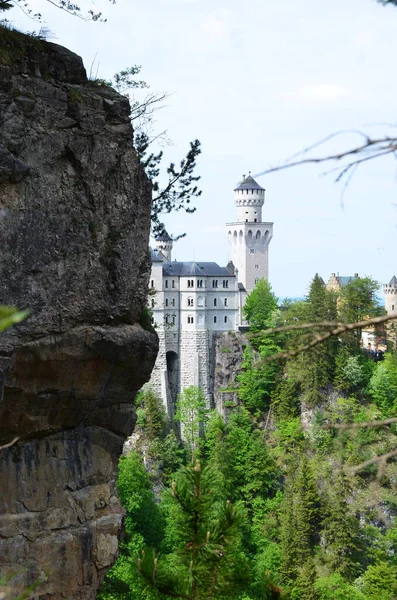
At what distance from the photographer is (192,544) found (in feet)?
24.7

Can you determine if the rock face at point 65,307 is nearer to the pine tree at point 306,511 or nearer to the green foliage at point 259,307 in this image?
the pine tree at point 306,511

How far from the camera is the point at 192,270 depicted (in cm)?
6494

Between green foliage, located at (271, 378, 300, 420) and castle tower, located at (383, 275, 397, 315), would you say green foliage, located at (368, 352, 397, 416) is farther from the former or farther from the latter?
castle tower, located at (383, 275, 397, 315)

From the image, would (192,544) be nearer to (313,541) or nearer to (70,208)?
(70,208)

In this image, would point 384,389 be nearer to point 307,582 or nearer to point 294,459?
point 294,459

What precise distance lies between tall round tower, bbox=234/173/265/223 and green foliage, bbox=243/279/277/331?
8565 millimetres

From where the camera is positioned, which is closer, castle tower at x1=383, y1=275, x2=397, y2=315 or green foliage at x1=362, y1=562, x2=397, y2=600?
green foliage at x1=362, y1=562, x2=397, y2=600

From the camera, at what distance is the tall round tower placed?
7431 cm

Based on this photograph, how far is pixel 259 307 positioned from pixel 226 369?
5168 millimetres

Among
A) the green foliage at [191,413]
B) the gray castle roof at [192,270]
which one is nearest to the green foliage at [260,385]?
the green foliage at [191,413]

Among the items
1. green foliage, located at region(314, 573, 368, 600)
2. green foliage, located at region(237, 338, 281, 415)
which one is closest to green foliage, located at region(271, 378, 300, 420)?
green foliage, located at region(237, 338, 281, 415)

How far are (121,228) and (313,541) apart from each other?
3833 cm

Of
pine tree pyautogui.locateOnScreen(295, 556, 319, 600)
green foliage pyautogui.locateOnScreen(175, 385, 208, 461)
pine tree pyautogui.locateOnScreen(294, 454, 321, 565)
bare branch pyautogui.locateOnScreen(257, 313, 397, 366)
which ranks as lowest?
pine tree pyautogui.locateOnScreen(295, 556, 319, 600)

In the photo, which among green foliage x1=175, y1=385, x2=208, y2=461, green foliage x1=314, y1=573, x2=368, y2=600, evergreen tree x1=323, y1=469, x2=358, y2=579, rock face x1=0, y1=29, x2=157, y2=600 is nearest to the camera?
rock face x1=0, y1=29, x2=157, y2=600
